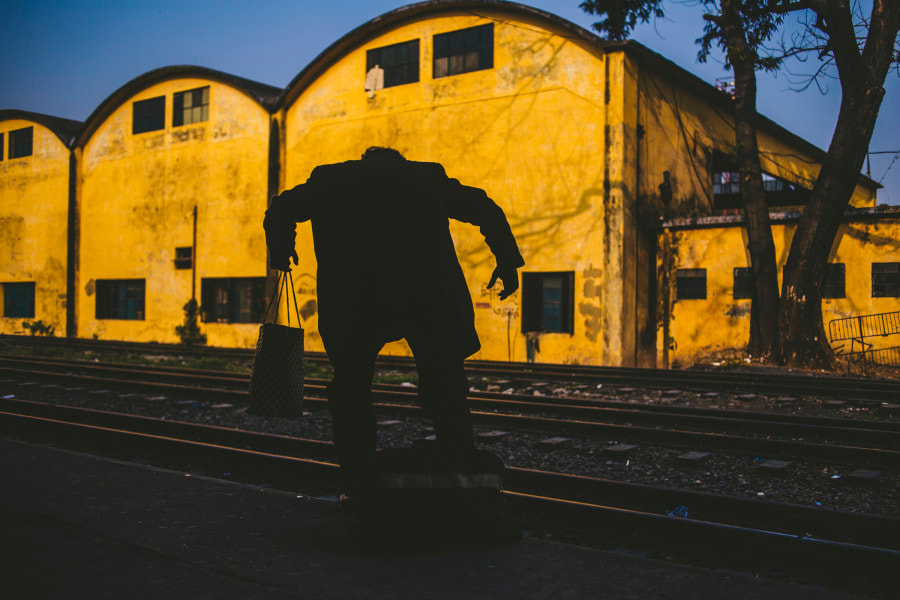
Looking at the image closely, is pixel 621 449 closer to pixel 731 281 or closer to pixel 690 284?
pixel 731 281

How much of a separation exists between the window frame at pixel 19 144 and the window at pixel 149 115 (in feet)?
19.7

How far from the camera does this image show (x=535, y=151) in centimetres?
1761

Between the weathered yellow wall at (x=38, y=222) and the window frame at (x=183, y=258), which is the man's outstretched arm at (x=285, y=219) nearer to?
the window frame at (x=183, y=258)

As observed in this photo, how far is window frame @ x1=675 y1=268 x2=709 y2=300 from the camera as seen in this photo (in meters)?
16.8

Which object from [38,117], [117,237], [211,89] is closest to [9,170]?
[38,117]

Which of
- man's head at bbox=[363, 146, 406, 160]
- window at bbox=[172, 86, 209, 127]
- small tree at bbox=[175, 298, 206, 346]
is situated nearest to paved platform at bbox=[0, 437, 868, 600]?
man's head at bbox=[363, 146, 406, 160]

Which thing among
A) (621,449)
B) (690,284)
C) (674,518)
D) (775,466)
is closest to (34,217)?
(690,284)

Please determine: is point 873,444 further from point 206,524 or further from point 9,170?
point 9,170

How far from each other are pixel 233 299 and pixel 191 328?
171cm

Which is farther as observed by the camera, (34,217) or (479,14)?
(34,217)

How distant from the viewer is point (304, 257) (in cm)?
2094

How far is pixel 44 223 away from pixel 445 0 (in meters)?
18.3

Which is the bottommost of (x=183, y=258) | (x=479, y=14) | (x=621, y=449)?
(x=621, y=449)

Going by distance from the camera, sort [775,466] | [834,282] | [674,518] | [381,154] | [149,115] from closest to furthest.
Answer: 1. [381,154]
2. [674,518]
3. [775,466]
4. [834,282]
5. [149,115]
